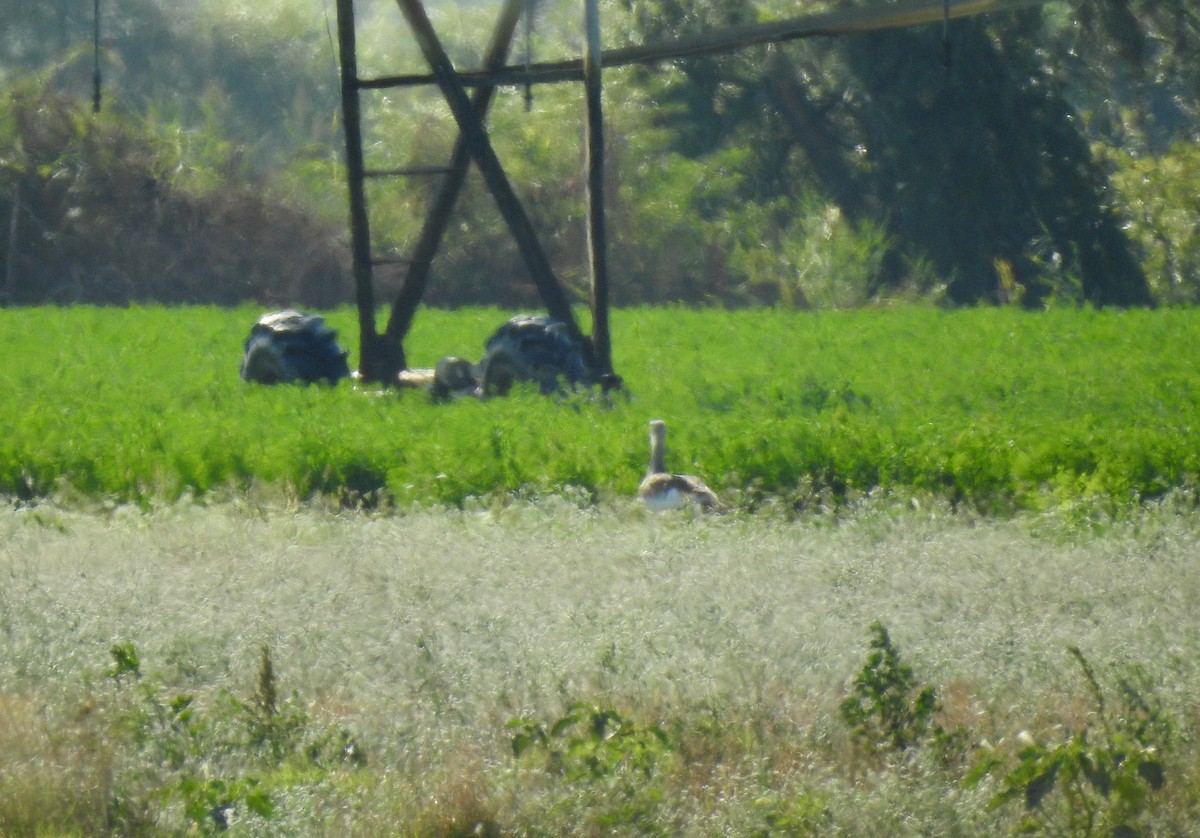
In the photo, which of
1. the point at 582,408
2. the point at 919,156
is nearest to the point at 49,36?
the point at 919,156

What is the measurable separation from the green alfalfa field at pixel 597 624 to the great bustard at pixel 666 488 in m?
0.19

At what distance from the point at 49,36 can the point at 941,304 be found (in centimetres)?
3683

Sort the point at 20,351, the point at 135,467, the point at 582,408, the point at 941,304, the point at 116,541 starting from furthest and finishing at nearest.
Result: the point at 941,304
the point at 20,351
the point at 582,408
the point at 135,467
the point at 116,541

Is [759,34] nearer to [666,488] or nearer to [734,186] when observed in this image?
[666,488]

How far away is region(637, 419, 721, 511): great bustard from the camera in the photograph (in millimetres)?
8266

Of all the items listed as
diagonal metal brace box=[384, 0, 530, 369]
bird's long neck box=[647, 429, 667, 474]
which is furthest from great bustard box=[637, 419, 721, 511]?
diagonal metal brace box=[384, 0, 530, 369]

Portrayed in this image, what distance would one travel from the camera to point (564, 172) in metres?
32.7

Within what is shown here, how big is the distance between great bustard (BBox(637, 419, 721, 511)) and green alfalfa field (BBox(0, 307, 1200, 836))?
0.63ft

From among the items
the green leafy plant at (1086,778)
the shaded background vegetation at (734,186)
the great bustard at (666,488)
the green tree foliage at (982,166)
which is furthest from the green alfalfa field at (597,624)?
the green tree foliage at (982,166)

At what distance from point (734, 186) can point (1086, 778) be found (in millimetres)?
29799

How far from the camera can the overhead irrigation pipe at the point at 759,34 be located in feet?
39.6

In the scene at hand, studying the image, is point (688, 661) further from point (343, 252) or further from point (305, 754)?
point (343, 252)

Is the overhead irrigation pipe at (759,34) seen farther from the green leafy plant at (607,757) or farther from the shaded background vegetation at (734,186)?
the shaded background vegetation at (734,186)

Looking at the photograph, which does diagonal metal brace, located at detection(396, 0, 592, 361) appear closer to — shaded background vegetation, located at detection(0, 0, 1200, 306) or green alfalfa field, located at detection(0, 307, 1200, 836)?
green alfalfa field, located at detection(0, 307, 1200, 836)
